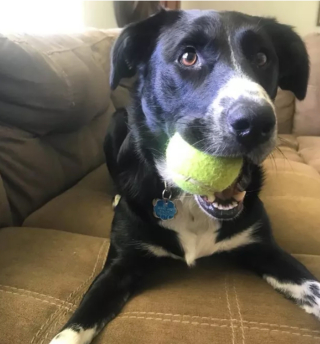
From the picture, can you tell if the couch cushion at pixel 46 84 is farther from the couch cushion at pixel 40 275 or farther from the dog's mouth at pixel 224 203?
the dog's mouth at pixel 224 203

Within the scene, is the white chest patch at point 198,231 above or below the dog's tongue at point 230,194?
below

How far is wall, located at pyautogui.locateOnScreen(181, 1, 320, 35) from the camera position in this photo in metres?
4.19

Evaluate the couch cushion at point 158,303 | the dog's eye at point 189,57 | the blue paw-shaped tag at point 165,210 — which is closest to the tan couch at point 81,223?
the couch cushion at point 158,303

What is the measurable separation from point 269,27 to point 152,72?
36 centimetres

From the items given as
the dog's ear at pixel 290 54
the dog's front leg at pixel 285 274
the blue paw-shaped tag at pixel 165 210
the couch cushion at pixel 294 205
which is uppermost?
the dog's ear at pixel 290 54

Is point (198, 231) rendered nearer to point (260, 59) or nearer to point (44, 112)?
point (260, 59)

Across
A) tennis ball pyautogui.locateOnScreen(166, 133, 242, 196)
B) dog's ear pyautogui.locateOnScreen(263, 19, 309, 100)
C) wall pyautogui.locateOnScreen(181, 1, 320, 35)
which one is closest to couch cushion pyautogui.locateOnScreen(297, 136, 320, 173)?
dog's ear pyautogui.locateOnScreen(263, 19, 309, 100)

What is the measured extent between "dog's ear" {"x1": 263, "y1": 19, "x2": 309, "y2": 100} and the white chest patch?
46 centimetres

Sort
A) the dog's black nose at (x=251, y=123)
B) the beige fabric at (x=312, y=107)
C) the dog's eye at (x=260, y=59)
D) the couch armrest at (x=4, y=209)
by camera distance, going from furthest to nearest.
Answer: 1. the beige fabric at (x=312, y=107)
2. the couch armrest at (x=4, y=209)
3. the dog's eye at (x=260, y=59)
4. the dog's black nose at (x=251, y=123)

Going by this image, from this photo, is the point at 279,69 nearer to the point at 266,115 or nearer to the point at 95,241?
the point at 266,115

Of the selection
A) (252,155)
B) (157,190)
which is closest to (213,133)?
(252,155)

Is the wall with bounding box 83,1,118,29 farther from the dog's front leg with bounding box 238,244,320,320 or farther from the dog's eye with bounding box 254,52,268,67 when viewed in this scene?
the dog's front leg with bounding box 238,244,320,320

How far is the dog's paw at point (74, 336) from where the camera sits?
89 cm

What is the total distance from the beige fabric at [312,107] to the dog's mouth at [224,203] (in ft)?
5.42
